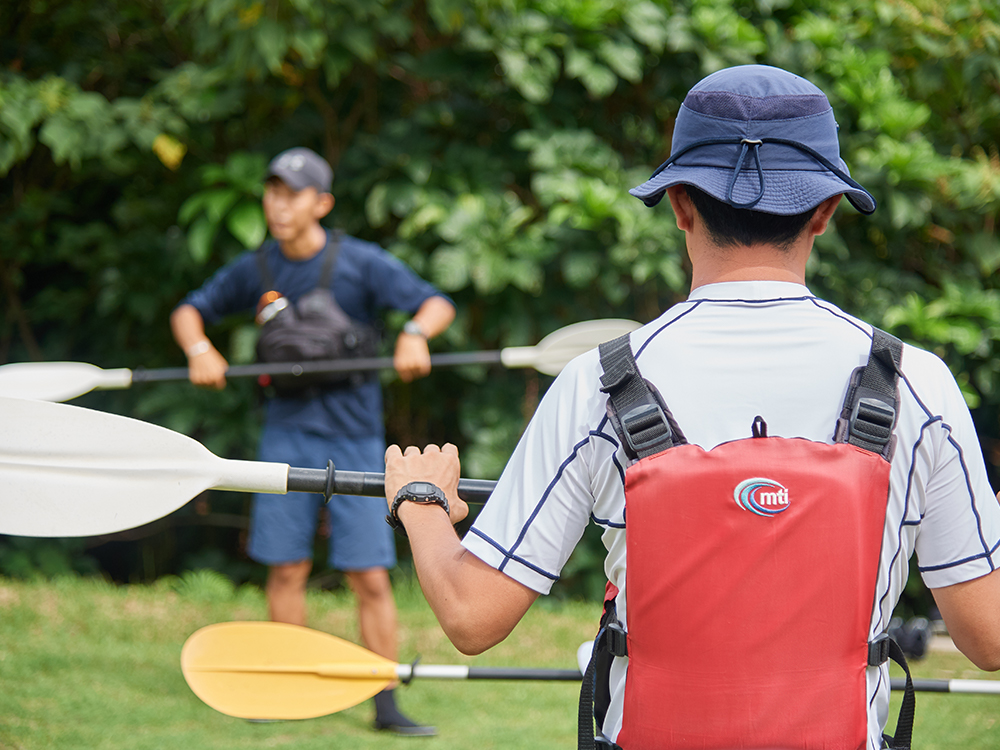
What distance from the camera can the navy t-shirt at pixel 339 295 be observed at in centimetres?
374

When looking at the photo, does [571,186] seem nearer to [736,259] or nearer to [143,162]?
[143,162]

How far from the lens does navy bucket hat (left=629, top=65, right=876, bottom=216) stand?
1.23 metres

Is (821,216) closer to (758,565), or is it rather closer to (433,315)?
(758,565)

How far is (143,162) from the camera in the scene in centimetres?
580

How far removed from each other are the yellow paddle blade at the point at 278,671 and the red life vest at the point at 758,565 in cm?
136

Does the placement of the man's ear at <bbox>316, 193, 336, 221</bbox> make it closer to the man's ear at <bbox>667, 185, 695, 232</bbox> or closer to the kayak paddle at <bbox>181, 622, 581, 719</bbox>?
the kayak paddle at <bbox>181, 622, 581, 719</bbox>

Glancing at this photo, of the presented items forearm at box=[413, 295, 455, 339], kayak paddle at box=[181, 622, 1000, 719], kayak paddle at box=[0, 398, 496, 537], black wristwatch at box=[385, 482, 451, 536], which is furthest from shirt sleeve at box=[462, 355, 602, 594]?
forearm at box=[413, 295, 455, 339]

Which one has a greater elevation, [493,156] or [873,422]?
[493,156]

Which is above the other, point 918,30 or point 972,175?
Answer: point 918,30

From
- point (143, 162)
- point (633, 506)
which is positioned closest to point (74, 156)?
point (143, 162)

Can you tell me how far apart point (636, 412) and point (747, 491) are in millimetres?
157

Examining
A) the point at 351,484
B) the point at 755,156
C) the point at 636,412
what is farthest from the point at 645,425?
the point at 351,484

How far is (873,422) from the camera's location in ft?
3.75

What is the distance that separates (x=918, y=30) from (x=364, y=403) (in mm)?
3549
